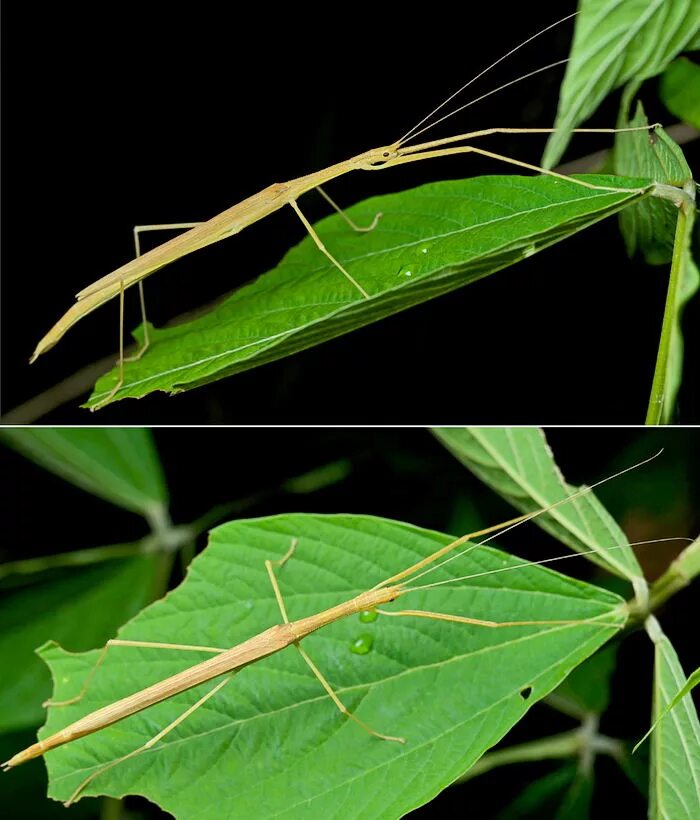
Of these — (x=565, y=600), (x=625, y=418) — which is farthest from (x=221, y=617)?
(x=625, y=418)

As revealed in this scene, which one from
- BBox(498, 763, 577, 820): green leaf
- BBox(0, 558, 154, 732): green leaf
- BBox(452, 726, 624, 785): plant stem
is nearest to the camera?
BBox(452, 726, 624, 785): plant stem

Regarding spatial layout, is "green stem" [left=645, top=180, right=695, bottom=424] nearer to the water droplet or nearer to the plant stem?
the water droplet

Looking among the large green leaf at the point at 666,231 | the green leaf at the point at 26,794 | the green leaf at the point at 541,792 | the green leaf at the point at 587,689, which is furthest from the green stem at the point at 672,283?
the green leaf at the point at 26,794

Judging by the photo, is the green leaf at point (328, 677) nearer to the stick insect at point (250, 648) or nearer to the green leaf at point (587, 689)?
the stick insect at point (250, 648)

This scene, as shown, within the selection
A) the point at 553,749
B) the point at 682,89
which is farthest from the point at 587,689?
the point at 682,89

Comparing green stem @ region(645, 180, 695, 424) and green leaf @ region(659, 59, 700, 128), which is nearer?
green stem @ region(645, 180, 695, 424)

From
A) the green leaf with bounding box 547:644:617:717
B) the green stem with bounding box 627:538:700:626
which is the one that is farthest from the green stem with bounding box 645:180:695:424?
the green leaf with bounding box 547:644:617:717

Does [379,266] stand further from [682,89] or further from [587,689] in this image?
[587,689]
